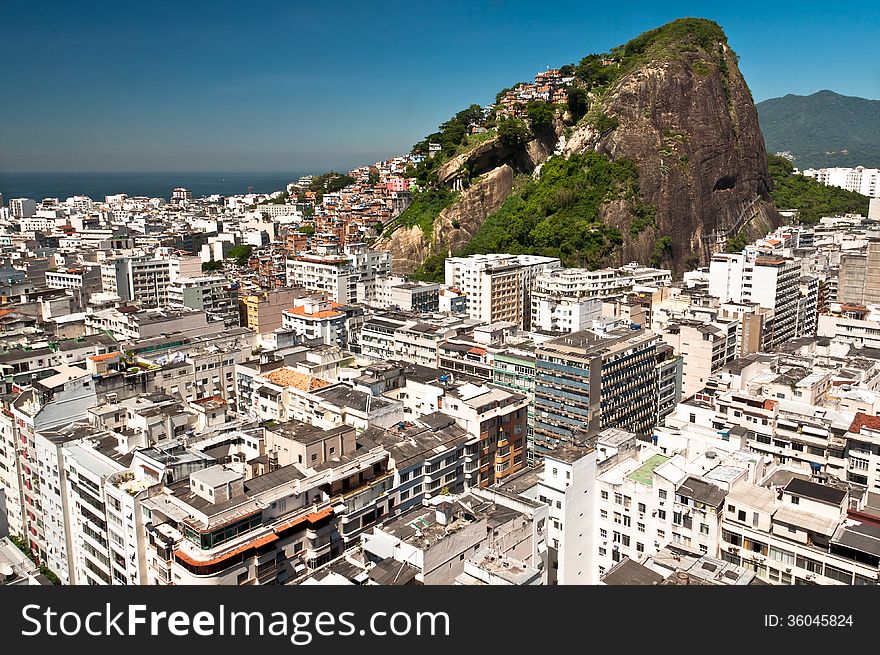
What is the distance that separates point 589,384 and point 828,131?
92.3 m

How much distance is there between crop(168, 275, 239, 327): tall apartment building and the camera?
1001 inches

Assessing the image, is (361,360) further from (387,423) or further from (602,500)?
(602,500)

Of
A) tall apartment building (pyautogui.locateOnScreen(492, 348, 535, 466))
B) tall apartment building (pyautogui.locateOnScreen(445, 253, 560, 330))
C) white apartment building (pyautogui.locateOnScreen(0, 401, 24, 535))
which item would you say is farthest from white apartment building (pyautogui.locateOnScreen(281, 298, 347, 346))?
white apartment building (pyautogui.locateOnScreen(0, 401, 24, 535))

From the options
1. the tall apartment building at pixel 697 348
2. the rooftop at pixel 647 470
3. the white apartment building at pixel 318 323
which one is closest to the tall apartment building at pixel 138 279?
the white apartment building at pixel 318 323

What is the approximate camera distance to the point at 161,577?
9461 mm

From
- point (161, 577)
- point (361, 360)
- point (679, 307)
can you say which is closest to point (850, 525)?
point (161, 577)

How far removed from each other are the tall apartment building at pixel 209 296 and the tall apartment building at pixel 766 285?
16515mm

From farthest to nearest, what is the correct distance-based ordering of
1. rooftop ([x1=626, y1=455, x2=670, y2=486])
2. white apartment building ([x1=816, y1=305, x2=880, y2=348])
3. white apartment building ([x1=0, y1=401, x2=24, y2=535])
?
white apartment building ([x1=816, y1=305, x2=880, y2=348]), white apartment building ([x1=0, y1=401, x2=24, y2=535]), rooftop ([x1=626, y1=455, x2=670, y2=486])

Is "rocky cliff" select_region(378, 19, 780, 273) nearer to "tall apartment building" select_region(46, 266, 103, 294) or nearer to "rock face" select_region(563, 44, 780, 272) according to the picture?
"rock face" select_region(563, 44, 780, 272)

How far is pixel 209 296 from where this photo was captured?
84.8 feet

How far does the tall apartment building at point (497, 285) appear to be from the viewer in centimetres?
2616

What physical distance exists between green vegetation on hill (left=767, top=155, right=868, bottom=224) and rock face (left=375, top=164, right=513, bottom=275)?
744 inches

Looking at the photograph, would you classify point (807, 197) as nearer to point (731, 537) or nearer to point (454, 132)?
point (454, 132)

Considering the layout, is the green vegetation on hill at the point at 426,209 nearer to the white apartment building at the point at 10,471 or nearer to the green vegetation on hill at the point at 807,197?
the green vegetation on hill at the point at 807,197
